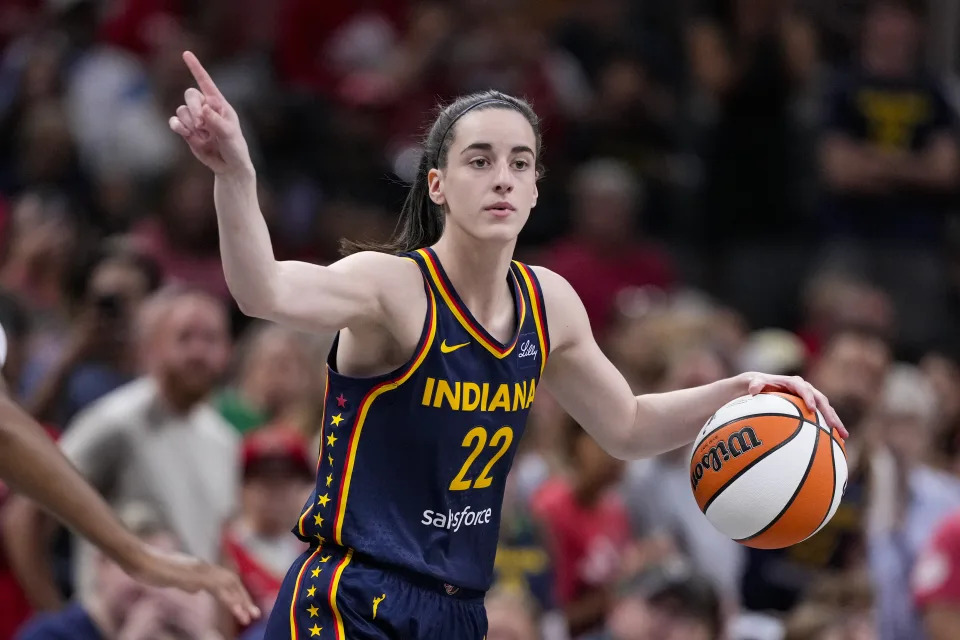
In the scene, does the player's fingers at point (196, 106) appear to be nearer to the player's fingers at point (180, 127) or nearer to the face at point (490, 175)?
the player's fingers at point (180, 127)

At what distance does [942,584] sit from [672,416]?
7.42ft

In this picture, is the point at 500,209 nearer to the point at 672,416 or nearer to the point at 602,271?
the point at 672,416

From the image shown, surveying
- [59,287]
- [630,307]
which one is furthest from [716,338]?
[59,287]

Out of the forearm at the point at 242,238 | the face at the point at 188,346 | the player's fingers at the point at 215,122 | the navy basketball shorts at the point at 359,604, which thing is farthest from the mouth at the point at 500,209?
the face at the point at 188,346

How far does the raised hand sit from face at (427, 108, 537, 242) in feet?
2.44

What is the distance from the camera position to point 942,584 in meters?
6.46

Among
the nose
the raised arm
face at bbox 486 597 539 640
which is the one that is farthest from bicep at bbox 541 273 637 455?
face at bbox 486 597 539 640

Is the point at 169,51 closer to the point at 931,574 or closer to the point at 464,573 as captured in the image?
the point at 931,574

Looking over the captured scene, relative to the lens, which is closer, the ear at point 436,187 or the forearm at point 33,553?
the ear at point 436,187

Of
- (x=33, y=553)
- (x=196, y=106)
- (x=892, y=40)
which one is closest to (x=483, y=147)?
(x=196, y=106)

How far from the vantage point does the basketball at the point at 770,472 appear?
4.47 meters

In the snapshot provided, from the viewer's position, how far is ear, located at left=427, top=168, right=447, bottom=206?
4.39 metres

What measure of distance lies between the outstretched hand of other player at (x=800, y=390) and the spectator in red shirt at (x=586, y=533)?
127 inches

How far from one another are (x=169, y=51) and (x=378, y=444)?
739 centimetres
